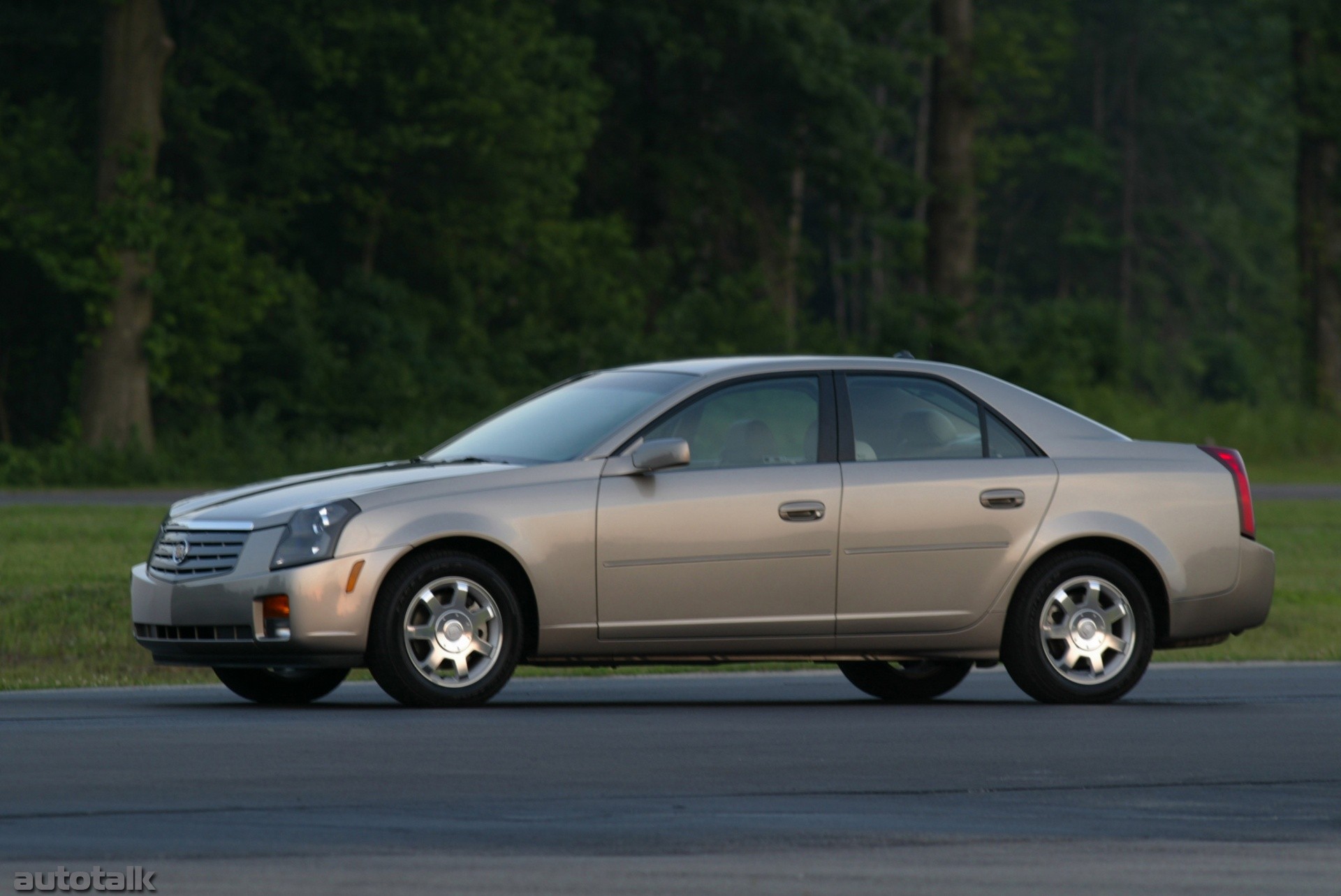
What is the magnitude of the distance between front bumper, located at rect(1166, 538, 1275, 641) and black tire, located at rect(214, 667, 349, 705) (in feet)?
13.1

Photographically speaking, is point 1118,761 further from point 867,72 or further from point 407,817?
point 867,72

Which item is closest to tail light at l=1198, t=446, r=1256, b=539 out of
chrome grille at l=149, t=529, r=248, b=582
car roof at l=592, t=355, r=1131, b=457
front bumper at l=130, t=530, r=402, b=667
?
car roof at l=592, t=355, r=1131, b=457

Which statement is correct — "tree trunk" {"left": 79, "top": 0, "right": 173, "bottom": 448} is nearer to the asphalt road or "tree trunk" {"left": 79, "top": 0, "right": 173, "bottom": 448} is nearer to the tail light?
the asphalt road

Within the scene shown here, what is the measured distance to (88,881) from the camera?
6844mm

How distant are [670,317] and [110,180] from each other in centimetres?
1223

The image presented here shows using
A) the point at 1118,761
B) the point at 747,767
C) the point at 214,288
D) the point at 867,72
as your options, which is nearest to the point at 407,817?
the point at 747,767

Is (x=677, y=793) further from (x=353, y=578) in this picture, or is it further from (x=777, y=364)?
(x=777, y=364)

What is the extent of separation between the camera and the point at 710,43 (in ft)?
158

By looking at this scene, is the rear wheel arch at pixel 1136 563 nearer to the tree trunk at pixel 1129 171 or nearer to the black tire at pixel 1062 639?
the black tire at pixel 1062 639

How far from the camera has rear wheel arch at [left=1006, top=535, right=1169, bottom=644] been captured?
12.5 meters

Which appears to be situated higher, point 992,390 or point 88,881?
point 992,390

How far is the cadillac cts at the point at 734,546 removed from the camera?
37.6 ft

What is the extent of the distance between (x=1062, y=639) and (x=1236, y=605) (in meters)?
0.97

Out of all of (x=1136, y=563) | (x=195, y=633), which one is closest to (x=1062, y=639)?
(x=1136, y=563)
